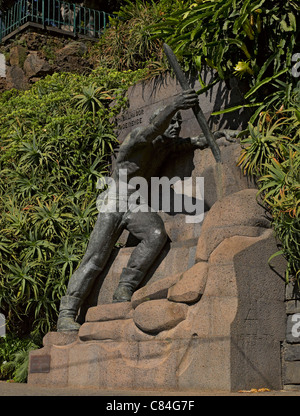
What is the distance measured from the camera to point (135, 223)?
331 inches

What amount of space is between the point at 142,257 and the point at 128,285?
35 cm

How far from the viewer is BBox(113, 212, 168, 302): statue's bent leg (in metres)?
8.03

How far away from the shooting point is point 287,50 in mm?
8086

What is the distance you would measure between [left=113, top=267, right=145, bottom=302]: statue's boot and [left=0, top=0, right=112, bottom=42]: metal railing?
9.21m

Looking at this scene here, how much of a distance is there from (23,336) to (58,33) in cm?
790

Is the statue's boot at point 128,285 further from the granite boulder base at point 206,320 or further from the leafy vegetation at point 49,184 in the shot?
Answer: the leafy vegetation at point 49,184

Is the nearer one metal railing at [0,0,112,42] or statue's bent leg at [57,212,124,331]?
statue's bent leg at [57,212,124,331]
